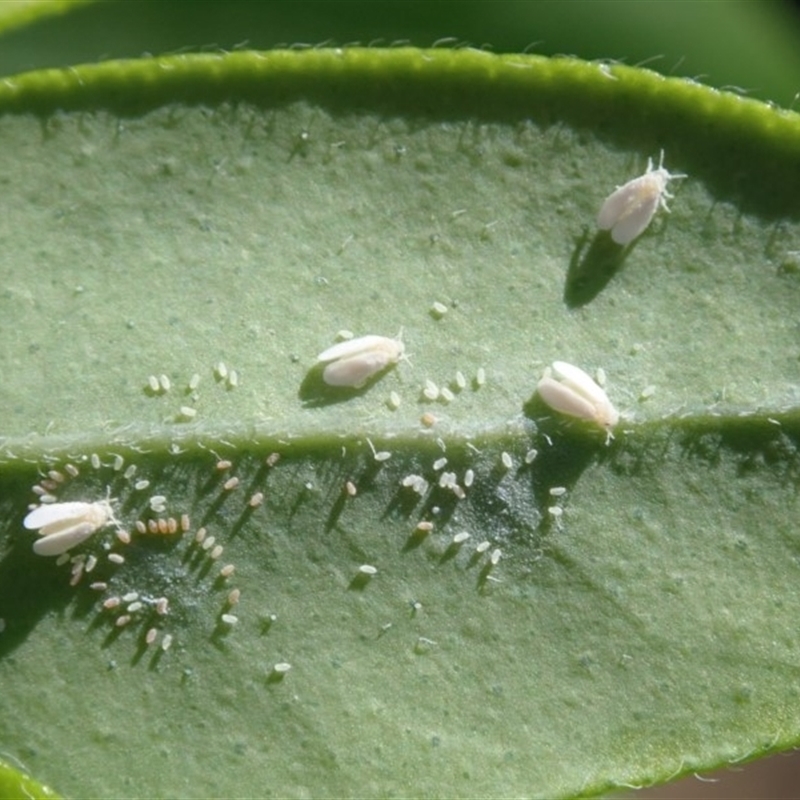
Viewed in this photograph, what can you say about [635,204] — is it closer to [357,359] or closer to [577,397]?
[577,397]

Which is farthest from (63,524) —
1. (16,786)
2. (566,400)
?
(566,400)

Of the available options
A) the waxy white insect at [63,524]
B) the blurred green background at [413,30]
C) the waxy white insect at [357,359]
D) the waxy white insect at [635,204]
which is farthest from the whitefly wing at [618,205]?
the waxy white insect at [63,524]

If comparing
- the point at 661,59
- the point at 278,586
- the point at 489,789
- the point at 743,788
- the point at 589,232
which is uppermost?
the point at 661,59

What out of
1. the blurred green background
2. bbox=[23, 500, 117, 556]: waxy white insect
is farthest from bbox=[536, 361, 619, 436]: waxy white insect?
bbox=[23, 500, 117, 556]: waxy white insect

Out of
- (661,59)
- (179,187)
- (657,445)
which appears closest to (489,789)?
(657,445)

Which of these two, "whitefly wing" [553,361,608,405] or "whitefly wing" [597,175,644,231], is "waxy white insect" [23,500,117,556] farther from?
"whitefly wing" [597,175,644,231]

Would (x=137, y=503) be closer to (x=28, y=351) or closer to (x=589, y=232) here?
(x=28, y=351)
